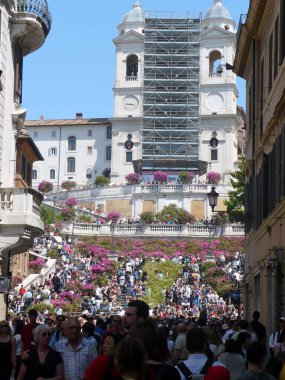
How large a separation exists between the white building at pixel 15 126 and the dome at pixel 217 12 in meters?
99.9

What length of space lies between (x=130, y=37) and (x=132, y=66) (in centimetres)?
341

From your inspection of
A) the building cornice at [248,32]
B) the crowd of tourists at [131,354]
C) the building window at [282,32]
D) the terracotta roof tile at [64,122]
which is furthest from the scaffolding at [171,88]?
the crowd of tourists at [131,354]

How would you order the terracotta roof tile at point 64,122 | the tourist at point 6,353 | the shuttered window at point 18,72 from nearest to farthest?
1. the tourist at point 6,353
2. the shuttered window at point 18,72
3. the terracotta roof tile at point 64,122

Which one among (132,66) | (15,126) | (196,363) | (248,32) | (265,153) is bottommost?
(196,363)

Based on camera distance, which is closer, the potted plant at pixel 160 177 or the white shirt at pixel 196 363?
the white shirt at pixel 196 363

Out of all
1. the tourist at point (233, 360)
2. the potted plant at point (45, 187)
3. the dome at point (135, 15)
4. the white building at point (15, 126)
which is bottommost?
the tourist at point (233, 360)

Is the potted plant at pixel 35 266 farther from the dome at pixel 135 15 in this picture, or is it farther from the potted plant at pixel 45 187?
the dome at pixel 135 15

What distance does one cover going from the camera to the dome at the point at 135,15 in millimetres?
128750

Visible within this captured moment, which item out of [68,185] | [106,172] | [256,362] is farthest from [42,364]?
[106,172]

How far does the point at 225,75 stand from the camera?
124 metres

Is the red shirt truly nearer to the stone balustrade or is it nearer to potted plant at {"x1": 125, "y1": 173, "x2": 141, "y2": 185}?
the stone balustrade

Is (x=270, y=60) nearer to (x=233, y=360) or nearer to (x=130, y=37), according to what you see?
(x=233, y=360)

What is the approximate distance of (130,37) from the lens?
416 ft

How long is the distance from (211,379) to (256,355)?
601 mm
